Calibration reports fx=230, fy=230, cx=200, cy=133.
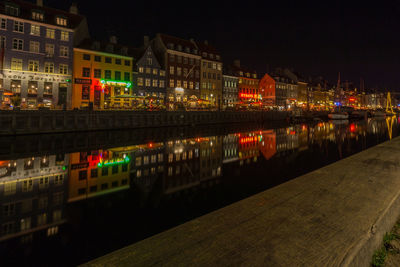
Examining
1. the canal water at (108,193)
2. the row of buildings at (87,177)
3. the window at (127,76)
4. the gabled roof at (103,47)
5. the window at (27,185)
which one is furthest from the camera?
the window at (127,76)

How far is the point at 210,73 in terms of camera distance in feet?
220

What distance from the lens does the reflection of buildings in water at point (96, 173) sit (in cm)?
809

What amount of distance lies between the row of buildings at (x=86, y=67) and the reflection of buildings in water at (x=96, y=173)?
18.9 metres

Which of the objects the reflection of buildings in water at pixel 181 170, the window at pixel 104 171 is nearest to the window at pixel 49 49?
the reflection of buildings in water at pixel 181 170

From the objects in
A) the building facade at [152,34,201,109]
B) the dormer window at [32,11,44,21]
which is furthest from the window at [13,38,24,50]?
the building facade at [152,34,201,109]

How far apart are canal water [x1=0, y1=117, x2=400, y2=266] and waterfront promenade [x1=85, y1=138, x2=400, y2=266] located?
6.48ft

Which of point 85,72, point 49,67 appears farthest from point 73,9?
point 49,67

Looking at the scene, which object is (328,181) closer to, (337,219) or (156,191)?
(337,219)

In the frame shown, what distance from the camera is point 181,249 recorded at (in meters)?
2.87

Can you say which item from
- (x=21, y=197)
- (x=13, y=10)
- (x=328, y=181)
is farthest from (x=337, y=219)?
(x=13, y=10)

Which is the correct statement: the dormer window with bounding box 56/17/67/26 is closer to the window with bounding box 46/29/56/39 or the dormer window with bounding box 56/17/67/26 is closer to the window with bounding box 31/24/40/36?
the window with bounding box 46/29/56/39

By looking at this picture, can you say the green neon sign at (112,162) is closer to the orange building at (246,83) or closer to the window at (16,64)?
the window at (16,64)

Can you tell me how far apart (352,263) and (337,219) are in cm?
106

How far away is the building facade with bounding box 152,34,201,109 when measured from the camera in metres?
56.7
